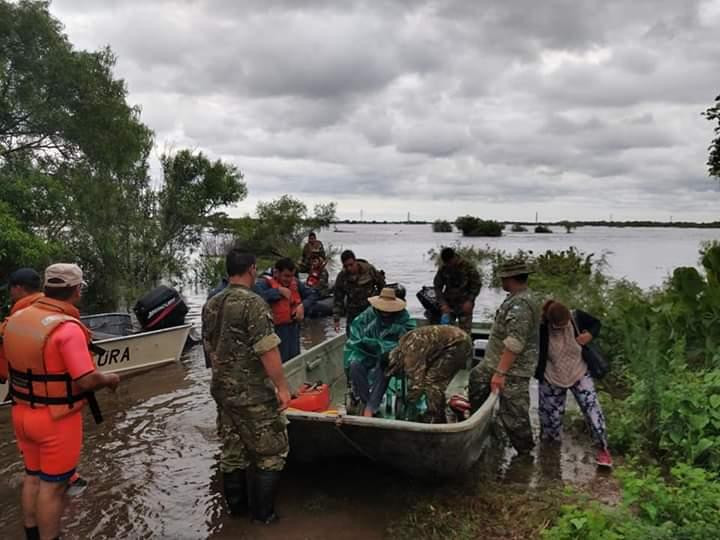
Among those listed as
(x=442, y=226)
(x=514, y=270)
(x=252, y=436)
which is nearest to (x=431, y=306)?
(x=514, y=270)

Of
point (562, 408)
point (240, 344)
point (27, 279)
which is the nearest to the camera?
point (240, 344)

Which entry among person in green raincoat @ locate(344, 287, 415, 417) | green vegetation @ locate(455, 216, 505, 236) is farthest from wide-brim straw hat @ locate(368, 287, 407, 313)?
green vegetation @ locate(455, 216, 505, 236)

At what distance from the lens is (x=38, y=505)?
323 centimetres

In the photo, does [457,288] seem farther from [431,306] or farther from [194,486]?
[194,486]

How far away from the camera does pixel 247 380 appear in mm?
3814

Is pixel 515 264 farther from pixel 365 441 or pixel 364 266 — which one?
pixel 364 266

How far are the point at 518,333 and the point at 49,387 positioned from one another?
3281 millimetres

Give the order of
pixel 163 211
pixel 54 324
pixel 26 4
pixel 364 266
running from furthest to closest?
pixel 163 211 → pixel 26 4 → pixel 364 266 → pixel 54 324

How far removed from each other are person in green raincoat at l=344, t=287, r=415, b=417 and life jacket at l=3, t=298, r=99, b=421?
2368 millimetres

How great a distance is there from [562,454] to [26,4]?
11.1 metres

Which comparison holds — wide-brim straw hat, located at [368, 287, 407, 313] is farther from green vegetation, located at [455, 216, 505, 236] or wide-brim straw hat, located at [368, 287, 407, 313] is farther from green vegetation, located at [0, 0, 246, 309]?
green vegetation, located at [455, 216, 505, 236]

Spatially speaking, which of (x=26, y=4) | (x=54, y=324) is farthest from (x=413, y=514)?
(x=26, y=4)

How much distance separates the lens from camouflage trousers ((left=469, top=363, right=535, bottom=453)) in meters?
4.91

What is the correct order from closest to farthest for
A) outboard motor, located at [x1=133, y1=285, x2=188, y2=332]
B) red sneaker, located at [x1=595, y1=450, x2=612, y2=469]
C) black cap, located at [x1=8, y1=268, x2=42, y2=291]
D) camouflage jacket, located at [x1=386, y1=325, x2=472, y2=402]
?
black cap, located at [x1=8, y1=268, x2=42, y2=291] < camouflage jacket, located at [x1=386, y1=325, x2=472, y2=402] < red sneaker, located at [x1=595, y1=450, x2=612, y2=469] < outboard motor, located at [x1=133, y1=285, x2=188, y2=332]
